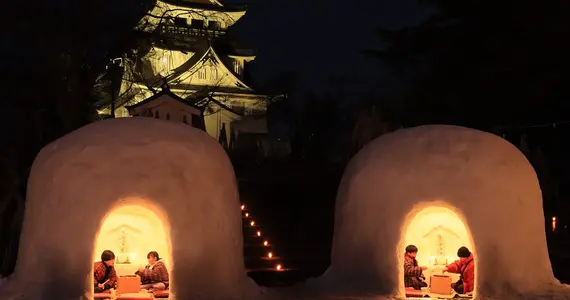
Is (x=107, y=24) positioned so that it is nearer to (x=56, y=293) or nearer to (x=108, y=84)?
(x=108, y=84)

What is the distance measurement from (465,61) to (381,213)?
8.26 metres

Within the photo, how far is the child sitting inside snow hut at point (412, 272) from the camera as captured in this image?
9.77m

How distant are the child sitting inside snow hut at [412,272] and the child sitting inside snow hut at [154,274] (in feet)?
10.7

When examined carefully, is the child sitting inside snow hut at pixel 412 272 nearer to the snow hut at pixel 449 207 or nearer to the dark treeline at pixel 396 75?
the snow hut at pixel 449 207

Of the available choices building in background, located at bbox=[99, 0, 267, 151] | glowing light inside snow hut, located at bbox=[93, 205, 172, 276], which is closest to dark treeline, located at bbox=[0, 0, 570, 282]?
glowing light inside snow hut, located at bbox=[93, 205, 172, 276]

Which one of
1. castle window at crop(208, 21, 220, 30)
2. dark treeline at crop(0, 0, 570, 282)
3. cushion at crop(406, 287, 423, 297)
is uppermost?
castle window at crop(208, 21, 220, 30)

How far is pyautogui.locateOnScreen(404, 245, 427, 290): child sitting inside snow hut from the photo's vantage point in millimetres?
9773

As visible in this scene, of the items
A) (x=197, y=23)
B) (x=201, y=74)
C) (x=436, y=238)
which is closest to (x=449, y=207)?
(x=436, y=238)

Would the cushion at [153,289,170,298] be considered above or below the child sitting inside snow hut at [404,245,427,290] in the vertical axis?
below

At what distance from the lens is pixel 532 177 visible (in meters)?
9.62

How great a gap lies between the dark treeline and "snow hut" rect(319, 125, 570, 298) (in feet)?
15.3

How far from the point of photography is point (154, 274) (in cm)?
937

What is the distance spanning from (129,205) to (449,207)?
408cm

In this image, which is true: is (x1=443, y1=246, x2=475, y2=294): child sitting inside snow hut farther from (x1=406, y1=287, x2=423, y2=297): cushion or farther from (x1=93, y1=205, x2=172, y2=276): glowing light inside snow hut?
(x1=93, y1=205, x2=172, y2=276): glowing light inside snow hut
